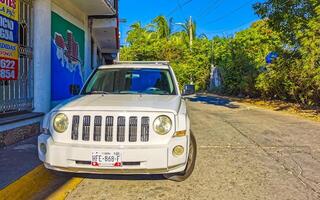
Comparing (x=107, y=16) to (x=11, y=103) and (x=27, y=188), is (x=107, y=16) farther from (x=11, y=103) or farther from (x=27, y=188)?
(x=27, y=188)

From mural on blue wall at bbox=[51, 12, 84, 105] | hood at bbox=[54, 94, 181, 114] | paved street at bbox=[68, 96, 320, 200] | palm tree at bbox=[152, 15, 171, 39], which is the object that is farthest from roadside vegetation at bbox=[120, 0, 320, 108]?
hood at bbox=[54, 94, 181, 114]

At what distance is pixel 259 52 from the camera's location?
2570cm

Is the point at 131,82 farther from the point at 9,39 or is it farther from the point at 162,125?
the point at 9,39

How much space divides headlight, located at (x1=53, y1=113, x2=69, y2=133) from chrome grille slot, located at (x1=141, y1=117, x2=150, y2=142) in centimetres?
95

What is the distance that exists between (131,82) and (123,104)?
63.4 inches

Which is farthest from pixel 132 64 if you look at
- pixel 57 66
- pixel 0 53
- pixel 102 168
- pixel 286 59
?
pixel 286 59

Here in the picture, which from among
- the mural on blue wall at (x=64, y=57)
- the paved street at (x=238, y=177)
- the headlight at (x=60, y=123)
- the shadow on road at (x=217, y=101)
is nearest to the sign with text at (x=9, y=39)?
the mural on blue wall at (x=64, y=57)

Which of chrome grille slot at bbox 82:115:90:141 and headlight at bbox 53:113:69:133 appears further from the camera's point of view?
headlight at bbox 53:113:69:133

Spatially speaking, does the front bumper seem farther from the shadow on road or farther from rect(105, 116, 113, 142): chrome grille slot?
the shadow on road

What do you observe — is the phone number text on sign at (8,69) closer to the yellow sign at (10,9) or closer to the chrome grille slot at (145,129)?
the yellow sign at (10,9)

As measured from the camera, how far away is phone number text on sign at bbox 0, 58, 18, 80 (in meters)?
7.04

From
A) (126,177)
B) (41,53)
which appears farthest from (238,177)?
(41,53)

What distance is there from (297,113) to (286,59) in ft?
9.25

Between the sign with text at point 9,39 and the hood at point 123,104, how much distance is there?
2658 millimetres
